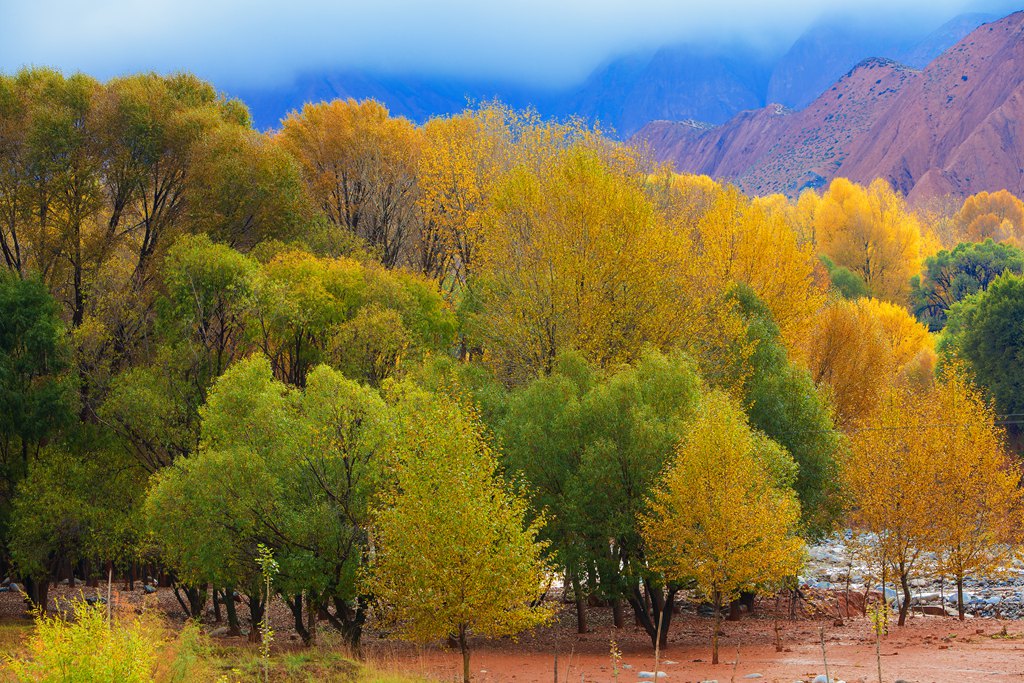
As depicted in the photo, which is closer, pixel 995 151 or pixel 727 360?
pixel 727 360

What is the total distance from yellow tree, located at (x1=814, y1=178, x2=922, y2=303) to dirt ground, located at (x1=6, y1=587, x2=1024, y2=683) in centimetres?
6276

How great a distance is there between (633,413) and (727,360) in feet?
31.3

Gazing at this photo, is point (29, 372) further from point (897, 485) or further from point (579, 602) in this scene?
point (897, 485)

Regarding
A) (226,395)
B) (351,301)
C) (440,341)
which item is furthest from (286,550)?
(440,341)

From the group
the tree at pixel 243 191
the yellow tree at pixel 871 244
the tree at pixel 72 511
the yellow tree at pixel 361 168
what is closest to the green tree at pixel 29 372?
the tree at pixel 72 511

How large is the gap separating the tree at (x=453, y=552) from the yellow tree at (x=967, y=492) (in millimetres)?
19336

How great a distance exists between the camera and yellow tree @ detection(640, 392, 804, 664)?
1140 inches

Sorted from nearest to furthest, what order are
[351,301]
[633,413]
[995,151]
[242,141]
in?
[633,413] → [351,301] → [242,141] → [995,151]

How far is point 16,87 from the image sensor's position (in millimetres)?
40906

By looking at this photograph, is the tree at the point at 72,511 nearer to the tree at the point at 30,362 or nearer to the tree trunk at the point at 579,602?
the tree at the point at 30,362

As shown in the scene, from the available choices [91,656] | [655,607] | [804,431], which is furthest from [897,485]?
[91,656]

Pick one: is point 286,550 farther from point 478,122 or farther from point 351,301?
point 478,122

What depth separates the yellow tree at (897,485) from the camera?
36812mm

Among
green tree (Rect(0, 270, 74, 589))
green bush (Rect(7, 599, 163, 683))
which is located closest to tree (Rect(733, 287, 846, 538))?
green bush (Rect(7, 599, 163, 683))
